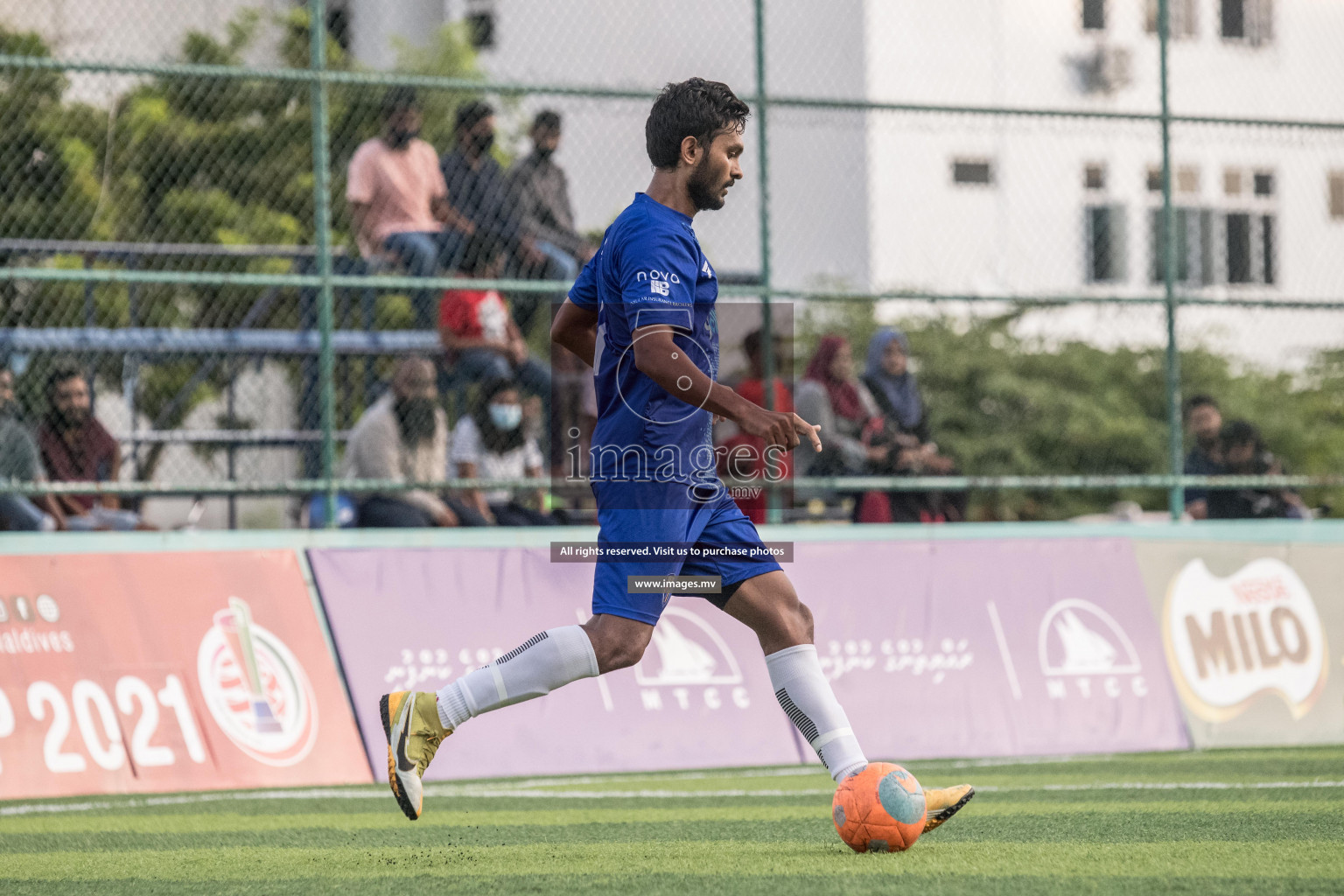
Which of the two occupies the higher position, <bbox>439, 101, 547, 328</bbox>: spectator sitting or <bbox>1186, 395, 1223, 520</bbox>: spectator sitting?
<bbox>439, 101, 547, 328</bbox>: spectator sitting

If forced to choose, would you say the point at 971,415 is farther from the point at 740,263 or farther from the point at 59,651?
→ the point at 59,651

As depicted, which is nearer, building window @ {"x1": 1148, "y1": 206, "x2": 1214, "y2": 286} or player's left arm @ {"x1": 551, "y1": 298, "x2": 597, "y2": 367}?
player's left arm @ {"x1": 551, "y1": 298, "x2": 597, "y2": 367}

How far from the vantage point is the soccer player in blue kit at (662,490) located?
4.56 metres

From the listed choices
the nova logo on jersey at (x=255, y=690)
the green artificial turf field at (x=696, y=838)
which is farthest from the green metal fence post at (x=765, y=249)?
the nova logo on jersey at (x=255, y=690)

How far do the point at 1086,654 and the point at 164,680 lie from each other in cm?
481

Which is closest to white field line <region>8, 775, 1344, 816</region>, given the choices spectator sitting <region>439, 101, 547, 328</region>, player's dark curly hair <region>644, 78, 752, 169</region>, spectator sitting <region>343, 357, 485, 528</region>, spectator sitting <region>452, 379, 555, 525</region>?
spectator sitting <region>343, 357, 485, 528</region>

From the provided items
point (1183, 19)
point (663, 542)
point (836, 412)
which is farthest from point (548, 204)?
point (1183, 19)

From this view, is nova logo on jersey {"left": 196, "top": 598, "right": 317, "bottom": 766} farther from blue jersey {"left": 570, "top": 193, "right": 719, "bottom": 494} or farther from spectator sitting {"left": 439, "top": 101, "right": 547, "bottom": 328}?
blue jersey {"left": 570, "top": 193, "right": 719, "bottom": 494}

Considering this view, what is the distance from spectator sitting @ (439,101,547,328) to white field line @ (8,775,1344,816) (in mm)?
3467

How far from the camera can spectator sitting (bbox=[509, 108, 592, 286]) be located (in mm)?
9773

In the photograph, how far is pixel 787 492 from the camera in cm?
947

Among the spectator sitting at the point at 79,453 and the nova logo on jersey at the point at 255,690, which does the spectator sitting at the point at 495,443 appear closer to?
the spectator sitting at the point at 79,453

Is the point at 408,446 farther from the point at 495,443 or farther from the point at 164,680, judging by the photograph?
Result: the point at 164,680

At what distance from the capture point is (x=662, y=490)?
15.0ft
